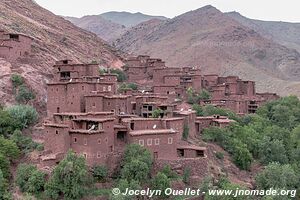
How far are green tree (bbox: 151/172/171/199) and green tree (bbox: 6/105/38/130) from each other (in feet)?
30.1

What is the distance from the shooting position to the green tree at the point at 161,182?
2502 centimetres

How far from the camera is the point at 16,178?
2505 cm

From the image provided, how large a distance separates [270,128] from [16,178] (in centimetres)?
2154

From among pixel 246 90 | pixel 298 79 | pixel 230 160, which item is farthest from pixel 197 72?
pixel 298 79

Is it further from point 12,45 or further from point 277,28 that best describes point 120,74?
point 277,28

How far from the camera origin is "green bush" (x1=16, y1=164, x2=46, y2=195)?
23.9 m

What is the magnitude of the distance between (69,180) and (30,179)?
2.13m

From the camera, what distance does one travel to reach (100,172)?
80.1ft

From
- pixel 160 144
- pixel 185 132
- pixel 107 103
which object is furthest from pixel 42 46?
pixel 160 144

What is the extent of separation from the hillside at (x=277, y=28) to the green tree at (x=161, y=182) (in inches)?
4289

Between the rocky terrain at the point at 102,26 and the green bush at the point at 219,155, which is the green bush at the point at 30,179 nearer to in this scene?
the green bush at the point at 219,155

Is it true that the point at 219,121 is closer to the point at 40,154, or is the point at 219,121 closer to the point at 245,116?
the point at 245,116

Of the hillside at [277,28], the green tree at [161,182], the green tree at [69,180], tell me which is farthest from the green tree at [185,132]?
the hillside at [277,28]

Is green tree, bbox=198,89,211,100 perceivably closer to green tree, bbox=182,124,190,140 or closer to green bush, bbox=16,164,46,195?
green tree, bbox=182,124,190,140
